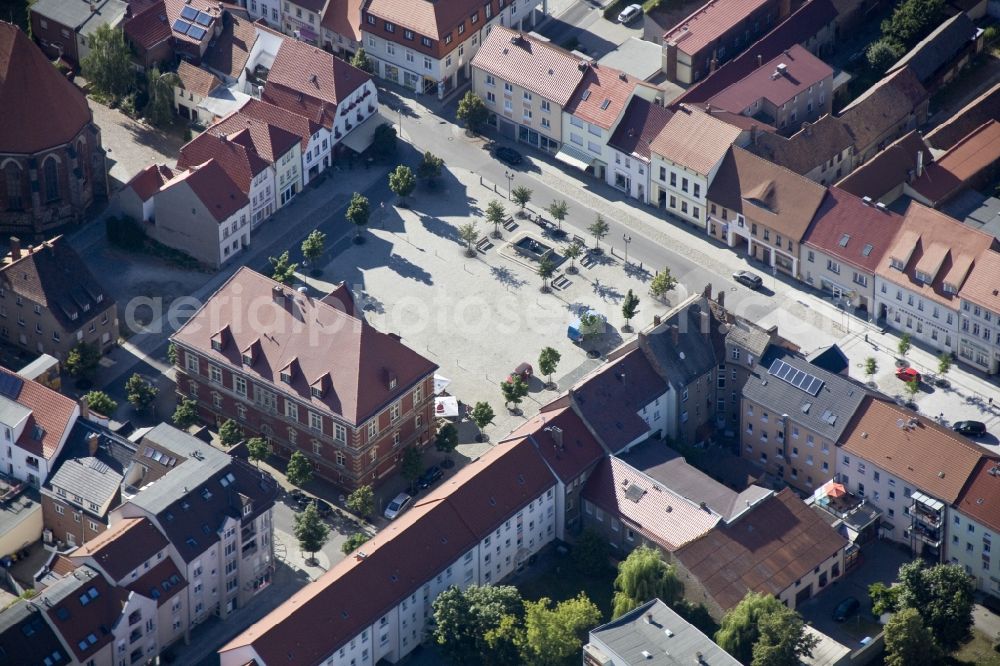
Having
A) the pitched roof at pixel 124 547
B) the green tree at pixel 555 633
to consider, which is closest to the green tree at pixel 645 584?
the green tree at pixel 555 633

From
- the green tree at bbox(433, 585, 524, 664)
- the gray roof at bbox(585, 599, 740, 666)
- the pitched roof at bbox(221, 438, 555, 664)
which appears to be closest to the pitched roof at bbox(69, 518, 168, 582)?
the pitched roof at bbox(221, 438, 555, 664)

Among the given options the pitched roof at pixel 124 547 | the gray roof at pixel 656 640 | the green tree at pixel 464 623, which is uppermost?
the pitched roof at pixel 124 547

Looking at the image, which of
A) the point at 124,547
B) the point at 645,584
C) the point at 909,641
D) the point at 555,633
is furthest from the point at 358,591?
the point at 909,641

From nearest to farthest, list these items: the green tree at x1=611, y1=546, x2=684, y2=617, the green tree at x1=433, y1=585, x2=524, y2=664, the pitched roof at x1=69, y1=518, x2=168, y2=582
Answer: the pitched roof at x1=69, y1=518, x2=168, y2=582
the green tree at x1=433, y1=585, x2=524, y2=664
the green tree at x1=611, y1=546, x2=684, y2=617

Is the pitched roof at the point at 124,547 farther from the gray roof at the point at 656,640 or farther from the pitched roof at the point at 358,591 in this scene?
the gray roof at the point at 656,640

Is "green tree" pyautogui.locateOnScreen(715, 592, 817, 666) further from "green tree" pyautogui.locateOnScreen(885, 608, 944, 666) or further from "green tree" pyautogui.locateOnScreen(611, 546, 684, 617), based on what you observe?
→ "green tree" pyautogui.locateOnScreen(885, 608, 944, 666)
